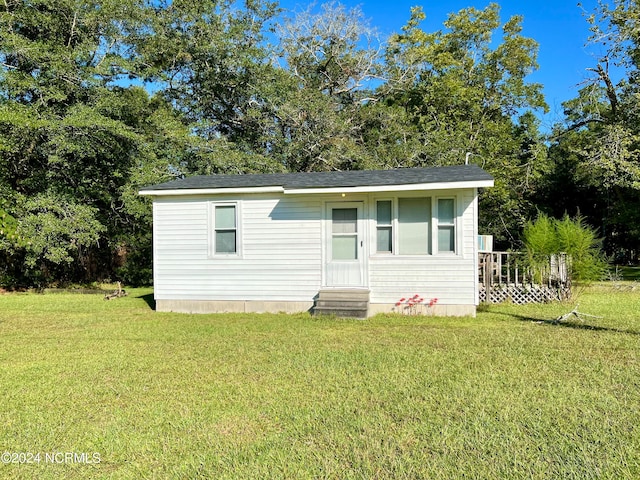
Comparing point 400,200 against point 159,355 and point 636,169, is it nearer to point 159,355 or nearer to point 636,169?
point 159,355

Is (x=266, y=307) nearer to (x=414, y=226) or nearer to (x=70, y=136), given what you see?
(x=414, y=226)

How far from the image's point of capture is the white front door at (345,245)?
984 cm

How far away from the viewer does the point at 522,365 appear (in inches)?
213

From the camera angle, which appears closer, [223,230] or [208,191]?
[208,191]

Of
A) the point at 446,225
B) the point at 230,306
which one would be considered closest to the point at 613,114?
the point at 446,225

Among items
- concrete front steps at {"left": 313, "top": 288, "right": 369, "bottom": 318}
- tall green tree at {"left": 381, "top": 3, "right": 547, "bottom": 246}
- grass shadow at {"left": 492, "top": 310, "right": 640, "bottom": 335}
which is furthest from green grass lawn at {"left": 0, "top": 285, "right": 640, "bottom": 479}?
tall green tree at {"left": 381, "top": 3, "right": 547, "bottom": 246}

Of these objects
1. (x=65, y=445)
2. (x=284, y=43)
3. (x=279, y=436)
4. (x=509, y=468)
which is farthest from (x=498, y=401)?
(x=284, y=43)

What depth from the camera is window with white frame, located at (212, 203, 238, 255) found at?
407 inches

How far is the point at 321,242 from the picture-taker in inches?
391

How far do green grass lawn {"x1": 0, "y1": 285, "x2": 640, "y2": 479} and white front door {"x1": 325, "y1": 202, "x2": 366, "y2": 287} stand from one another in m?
2.16

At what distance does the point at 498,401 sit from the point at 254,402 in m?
2.25

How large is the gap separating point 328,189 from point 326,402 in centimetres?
573

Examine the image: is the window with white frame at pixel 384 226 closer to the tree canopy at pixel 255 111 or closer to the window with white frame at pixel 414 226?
the window with white frame at pixel 414 226

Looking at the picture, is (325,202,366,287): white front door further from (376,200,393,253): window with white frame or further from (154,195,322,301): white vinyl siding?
(376,200,393,253): window with white frame
